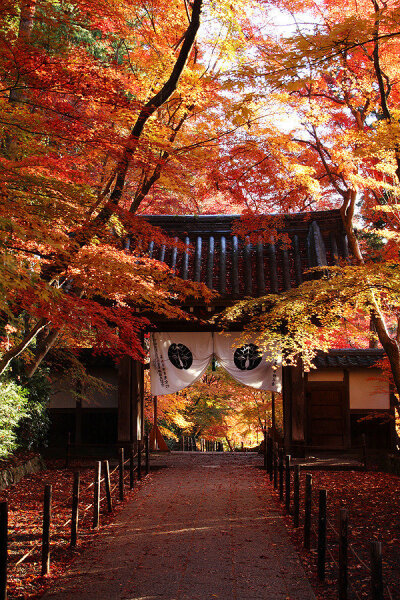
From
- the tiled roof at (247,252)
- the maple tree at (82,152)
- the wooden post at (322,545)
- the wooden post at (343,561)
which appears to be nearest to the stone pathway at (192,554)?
the wooden post at (322,545)

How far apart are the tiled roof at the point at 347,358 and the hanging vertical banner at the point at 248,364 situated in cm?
151

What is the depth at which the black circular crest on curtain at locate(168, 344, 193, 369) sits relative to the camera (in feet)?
49.3

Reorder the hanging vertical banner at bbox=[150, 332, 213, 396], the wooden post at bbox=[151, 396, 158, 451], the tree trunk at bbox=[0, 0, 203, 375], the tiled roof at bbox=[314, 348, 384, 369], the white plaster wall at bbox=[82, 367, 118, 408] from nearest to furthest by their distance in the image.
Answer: the tree trunk at bbox=[0, 0, 203, 375]
the hanging vertical banner at bbox=[150, 332, 213, 396]
the white plaster wall at bbox=[82, 367, 118, 408]
the tiled roof at bbox=[314, 348, 384, 369]
the wooden post at bbox=[151, 396, 158, 451]

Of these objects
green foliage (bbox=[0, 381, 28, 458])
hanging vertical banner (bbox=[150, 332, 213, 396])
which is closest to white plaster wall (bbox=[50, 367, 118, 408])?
hanging vertical banner (bbox=[150, 332, 213, 396])

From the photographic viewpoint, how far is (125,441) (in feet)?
46.0

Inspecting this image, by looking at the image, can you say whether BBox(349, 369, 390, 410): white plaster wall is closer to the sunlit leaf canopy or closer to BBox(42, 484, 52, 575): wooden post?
the sunlit leaf canopy

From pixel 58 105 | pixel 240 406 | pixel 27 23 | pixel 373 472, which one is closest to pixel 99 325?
pixel 58 105

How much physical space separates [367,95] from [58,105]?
625 centimetres

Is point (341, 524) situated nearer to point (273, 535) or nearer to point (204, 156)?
point (273, 535)

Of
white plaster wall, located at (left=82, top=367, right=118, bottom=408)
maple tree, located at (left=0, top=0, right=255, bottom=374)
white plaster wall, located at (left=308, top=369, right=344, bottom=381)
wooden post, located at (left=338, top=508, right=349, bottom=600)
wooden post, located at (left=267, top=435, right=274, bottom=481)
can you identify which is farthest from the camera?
white plaster wall, located at (left=308, top=369, right=344, bottom=381)

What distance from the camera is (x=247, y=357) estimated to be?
14922 millimetres

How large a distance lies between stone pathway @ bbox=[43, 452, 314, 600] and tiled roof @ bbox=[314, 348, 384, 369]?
5511mm

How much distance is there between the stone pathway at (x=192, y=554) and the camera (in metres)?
5.32

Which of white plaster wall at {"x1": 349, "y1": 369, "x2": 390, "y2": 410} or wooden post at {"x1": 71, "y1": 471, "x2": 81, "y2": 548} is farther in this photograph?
white plaster wall at {"x1": 349, "y1": 369, "x2": 390, "y2": 410}
